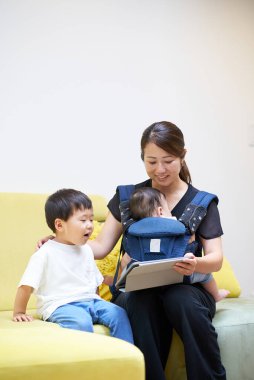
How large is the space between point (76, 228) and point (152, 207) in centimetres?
28

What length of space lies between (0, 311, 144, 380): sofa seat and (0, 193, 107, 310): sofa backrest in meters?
0.94

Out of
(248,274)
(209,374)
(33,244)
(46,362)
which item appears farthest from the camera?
(248,274)

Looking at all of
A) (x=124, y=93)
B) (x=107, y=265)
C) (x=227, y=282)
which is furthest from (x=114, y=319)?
(x=124, y=93)

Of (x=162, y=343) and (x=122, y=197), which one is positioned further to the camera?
(x=122, y=197)

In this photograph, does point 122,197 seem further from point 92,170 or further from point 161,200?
point 92,170

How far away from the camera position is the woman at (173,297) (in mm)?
1939

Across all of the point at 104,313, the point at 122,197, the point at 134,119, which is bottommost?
the point at 104,313

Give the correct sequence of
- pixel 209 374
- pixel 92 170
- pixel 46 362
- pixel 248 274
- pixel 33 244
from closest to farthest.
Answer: pixel 46 362
pixel 209 374
pixel 33 244
pixel 92 170
pixel 248 274

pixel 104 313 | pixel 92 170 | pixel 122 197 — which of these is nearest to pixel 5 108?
pixel 92 170

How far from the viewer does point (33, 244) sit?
2471 millimetres

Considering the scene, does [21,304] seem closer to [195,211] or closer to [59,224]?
[59,224]

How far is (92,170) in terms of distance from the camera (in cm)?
299

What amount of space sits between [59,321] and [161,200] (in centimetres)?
55

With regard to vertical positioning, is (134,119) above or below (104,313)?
above
